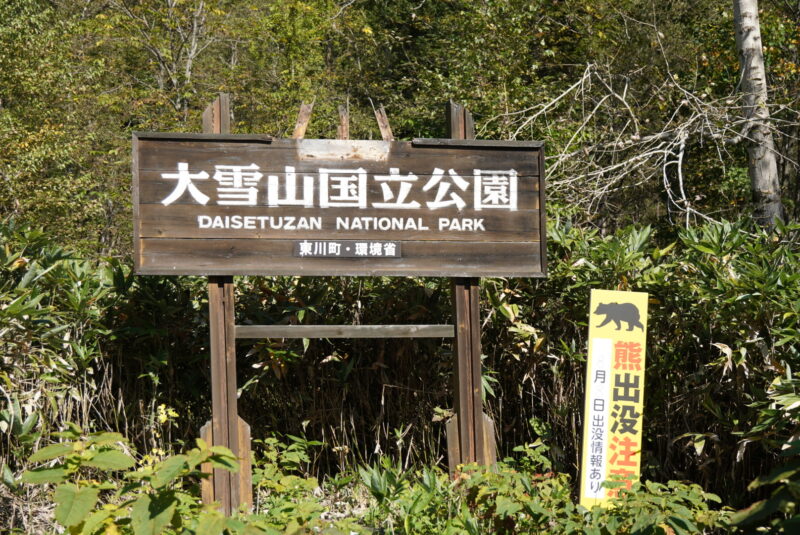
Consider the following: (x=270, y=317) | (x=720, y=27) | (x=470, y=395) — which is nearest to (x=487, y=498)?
(x=470, y=395)

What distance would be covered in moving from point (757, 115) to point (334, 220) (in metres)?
4.18

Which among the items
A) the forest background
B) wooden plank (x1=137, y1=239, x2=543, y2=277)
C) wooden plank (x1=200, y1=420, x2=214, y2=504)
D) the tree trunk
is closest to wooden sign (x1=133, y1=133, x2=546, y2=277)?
wooden plank (x1=137, y1=239, x2=543, y2=277)

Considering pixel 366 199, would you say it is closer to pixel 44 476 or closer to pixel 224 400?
pixel 224 400

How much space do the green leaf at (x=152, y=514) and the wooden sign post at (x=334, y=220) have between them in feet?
5.70

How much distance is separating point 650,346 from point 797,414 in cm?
114

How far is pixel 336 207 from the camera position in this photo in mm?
4547

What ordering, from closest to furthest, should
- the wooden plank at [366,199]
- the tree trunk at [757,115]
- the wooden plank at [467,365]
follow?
the wooden plank at [366,199] < the wooden plank at [467,365] < the tree trunk at [757,115]

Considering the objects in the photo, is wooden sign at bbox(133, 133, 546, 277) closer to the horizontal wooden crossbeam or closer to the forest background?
the horizontal wooden crossbeam

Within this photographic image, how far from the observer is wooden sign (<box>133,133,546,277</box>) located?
444cm

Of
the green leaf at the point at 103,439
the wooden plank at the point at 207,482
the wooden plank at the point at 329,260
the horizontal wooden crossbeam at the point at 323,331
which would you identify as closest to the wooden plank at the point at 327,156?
the wooden plank at the point at 329,260

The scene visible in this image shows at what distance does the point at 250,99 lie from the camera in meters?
17.2

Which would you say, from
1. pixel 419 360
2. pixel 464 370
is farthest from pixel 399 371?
pixel 464 370

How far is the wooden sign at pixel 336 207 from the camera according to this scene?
175 inches

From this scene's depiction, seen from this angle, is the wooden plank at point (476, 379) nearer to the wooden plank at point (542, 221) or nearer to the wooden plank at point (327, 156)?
the wooden plank at point (542, 221)
